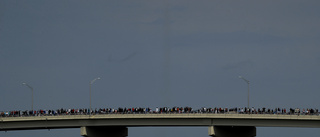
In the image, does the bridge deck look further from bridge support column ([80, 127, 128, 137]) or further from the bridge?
bridge support column ([80, 127, 128, 137])

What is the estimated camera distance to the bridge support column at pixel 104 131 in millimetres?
129000

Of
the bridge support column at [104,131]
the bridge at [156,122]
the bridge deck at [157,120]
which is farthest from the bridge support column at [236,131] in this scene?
the bridge support column at [104,131]

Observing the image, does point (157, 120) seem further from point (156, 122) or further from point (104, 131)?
point (104, 131)

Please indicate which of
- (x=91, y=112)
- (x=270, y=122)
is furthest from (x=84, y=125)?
(x=270, y=122)

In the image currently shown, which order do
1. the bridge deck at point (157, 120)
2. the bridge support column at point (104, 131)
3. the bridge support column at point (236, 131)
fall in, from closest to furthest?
1. the bridge deck at point (157, 120)
2. the bridge support column at point (236, 131)
3. the bridge support column at point (104, 131)

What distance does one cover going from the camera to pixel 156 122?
4914 inches

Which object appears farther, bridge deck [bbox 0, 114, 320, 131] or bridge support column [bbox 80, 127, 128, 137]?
bridge support column [bbox 80, 127, 128, 137]

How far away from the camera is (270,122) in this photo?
4596 inches

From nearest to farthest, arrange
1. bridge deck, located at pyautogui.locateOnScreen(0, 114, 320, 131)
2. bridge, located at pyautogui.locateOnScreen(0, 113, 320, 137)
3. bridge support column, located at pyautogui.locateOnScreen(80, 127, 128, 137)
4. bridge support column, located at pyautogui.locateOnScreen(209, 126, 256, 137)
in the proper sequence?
bridge deck, located at pyautogui.locateOnScreen(0, 114, 320, 131)
bridge, located at pyautogui.locateOnScreen(0, 113, 320, 137)
bridge support column, located at pyautogui.locateOnScreen(209, 126, 256, 137)
bridge support column, located at pyautogui.locateOnScreen(80, 127, 128, 137)

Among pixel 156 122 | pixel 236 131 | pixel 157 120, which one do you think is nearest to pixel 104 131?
pixel 156 122

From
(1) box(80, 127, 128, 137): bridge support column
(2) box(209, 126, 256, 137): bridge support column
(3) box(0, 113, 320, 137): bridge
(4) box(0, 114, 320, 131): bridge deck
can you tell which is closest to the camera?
(4) box(0, 114, 320, 131): bridge deck

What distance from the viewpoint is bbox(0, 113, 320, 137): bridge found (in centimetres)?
11762

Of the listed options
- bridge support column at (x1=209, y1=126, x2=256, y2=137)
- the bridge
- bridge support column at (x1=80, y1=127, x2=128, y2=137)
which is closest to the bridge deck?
the bridge

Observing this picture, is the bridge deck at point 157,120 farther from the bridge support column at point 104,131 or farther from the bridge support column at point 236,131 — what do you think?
the bridge support column at point 236,131
